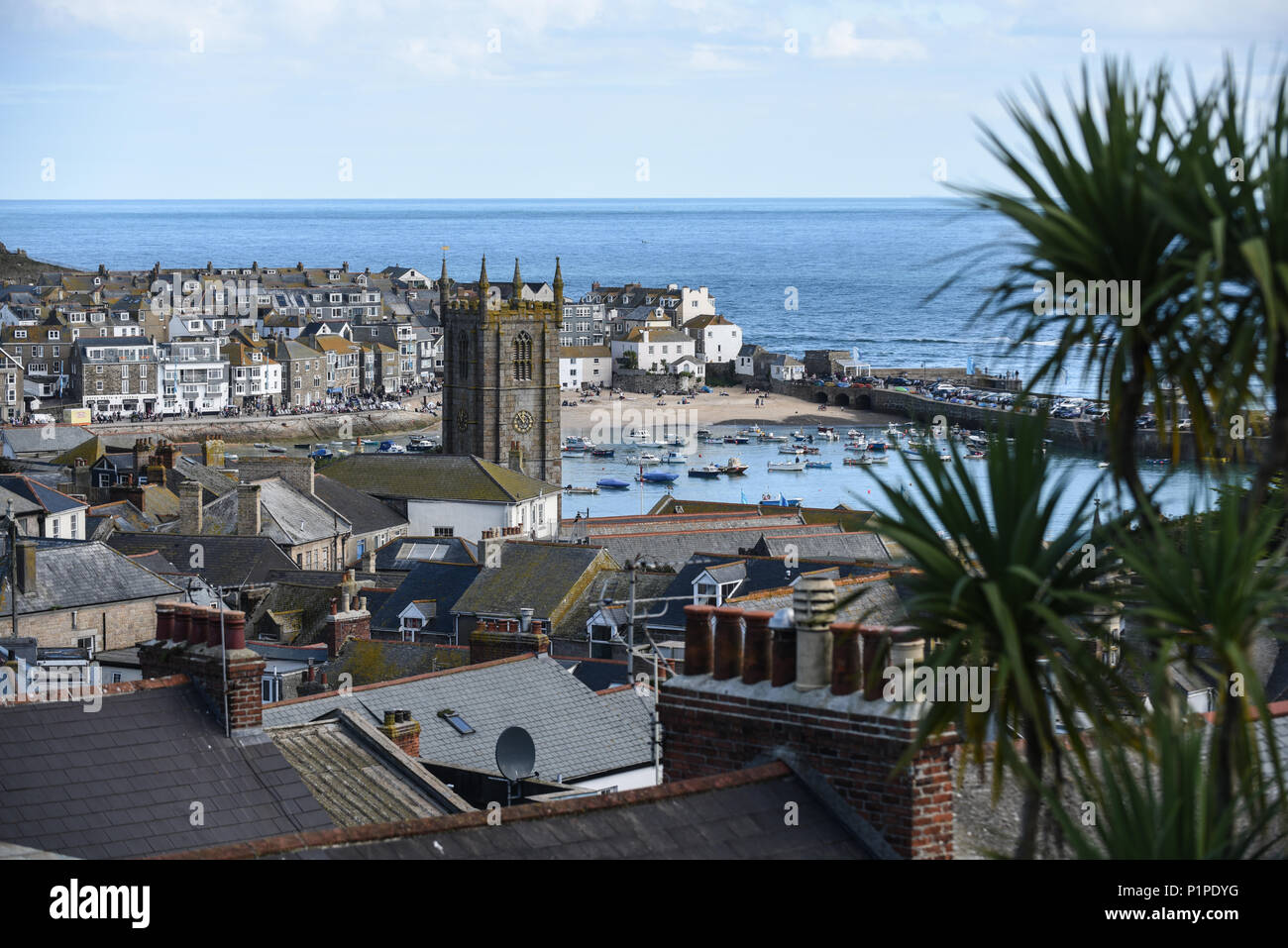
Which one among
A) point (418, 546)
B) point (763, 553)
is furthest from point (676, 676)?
point (418, 546)

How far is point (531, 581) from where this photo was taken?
148 feet

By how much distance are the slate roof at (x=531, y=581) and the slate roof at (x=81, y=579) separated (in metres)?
7.34

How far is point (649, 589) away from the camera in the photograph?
43.0 m

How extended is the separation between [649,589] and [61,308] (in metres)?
153

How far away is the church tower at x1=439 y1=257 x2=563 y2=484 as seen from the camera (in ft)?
311

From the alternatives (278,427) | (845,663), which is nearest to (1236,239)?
(845,663)

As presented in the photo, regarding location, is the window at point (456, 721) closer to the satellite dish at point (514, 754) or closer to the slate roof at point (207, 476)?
the satellite dish at point (514, 754)

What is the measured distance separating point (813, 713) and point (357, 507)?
215ft

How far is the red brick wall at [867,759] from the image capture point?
8.51 meters

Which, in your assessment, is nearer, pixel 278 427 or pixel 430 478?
pixel 430 478

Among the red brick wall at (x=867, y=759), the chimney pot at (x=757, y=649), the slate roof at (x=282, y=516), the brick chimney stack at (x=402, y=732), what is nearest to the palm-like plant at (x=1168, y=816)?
the red brick wall at (x=867, y=759)

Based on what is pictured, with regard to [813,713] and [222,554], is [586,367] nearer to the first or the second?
[222,554]

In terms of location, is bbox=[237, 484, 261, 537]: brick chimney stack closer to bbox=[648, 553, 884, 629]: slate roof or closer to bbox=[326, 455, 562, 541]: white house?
bbox=[326, 455, 562, 541]: white house
